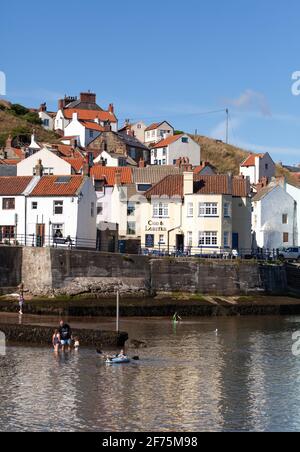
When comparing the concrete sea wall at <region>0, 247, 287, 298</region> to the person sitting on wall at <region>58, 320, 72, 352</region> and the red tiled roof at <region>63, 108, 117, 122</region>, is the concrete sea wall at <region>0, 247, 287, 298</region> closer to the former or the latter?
the person sitting on wall at <region>58, 320, 72, 352</region>

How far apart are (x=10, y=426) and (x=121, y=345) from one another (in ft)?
54.4

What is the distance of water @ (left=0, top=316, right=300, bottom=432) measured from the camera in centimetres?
3038

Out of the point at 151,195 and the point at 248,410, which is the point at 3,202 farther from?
the point at 248,410

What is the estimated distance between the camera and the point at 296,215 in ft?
303

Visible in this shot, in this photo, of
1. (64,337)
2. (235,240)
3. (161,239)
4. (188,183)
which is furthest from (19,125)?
(64,337)

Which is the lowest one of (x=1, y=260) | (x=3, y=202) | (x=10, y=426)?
(x=10, y=426)

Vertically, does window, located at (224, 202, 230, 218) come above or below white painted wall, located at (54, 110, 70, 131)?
below

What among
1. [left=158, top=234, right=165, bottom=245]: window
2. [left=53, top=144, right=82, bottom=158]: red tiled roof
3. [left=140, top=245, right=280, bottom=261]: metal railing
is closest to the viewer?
[left=140, top=245, right=280, bottom=261]: metal railing

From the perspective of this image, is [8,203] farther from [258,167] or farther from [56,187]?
[258,167]

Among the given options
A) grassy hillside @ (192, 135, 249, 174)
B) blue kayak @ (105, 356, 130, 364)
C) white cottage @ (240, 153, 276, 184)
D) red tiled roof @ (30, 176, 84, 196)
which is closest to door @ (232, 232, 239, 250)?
red tiled roof @ (30, 176, 84, 196)

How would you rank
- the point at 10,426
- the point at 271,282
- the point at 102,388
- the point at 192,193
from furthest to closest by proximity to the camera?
the point at 192,193, the point at 271,282, the point at 102,388, the point at 10,426

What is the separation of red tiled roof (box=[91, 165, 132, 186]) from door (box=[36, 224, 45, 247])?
691 inches

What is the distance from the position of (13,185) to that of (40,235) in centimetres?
555

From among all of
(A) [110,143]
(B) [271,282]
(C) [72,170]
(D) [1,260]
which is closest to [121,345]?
(D) [1,260]
